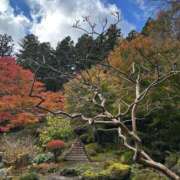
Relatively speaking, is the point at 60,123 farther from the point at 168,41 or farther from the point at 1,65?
the point at 168,41

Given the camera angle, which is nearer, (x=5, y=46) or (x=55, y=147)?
(x=55, y=147)

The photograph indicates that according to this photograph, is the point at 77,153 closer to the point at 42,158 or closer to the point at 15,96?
the point at 42,158

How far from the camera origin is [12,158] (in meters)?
18.2

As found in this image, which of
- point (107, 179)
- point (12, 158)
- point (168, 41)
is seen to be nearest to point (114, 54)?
point (168, 41)

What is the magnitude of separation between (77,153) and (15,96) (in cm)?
541

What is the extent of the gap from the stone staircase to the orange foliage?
12.9 ft

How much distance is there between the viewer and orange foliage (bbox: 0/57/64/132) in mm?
22108

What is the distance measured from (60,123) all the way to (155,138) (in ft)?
19.1

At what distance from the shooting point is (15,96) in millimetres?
22219

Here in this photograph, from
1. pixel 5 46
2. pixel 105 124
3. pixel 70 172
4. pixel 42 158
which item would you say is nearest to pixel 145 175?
pixel 70 172

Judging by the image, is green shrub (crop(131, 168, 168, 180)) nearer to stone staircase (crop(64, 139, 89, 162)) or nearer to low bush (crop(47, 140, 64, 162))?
stone staircase (crop(64, 139, 89, 162))

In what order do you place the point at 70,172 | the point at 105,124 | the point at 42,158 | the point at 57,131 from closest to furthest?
1. the point at 70,172
2. the point at 105,124
3. the point at 42,158
4. the point at 57,131

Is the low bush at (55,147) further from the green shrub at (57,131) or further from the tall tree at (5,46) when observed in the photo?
the tall tree at (5,46)

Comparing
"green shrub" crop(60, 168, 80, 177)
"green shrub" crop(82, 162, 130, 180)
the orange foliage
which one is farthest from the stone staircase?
"green shrub" crop(82, 162, 130, 180)
